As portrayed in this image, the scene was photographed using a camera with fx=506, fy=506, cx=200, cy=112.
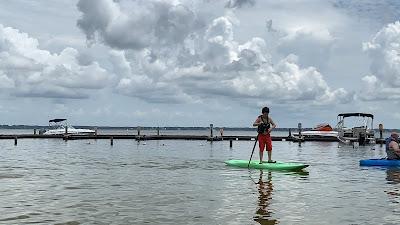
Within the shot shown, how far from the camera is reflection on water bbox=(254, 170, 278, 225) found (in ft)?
39.2

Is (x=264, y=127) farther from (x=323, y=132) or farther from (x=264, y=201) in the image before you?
(x=323, y=132)

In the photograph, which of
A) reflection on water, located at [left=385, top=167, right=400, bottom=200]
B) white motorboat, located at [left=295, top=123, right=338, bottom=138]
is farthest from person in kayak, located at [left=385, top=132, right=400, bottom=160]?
white motorboat, located at [left=295, top=123, right=338, bottom=138]

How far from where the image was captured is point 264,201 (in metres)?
14.9

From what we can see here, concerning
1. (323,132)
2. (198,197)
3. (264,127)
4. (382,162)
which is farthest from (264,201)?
(323,132)

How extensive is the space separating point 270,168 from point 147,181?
7.19 metres

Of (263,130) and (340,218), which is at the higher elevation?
(263,130)

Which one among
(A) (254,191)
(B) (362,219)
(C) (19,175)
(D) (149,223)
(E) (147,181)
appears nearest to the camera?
(D) (149,223)

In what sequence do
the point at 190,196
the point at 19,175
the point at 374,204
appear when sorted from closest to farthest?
the point at 374,204 < the point at 190,196 < the point at 19,175

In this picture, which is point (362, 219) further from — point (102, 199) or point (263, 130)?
point (263, 130)

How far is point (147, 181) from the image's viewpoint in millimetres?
20062

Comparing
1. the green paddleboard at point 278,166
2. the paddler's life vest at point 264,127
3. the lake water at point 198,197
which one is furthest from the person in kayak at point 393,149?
the paddler's life vest at point 264,127

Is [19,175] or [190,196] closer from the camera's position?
[190,196]

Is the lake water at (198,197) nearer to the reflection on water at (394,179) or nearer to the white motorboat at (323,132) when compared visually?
the reflection on water at (394,179)

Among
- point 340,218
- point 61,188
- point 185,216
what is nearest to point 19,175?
point 61,188
